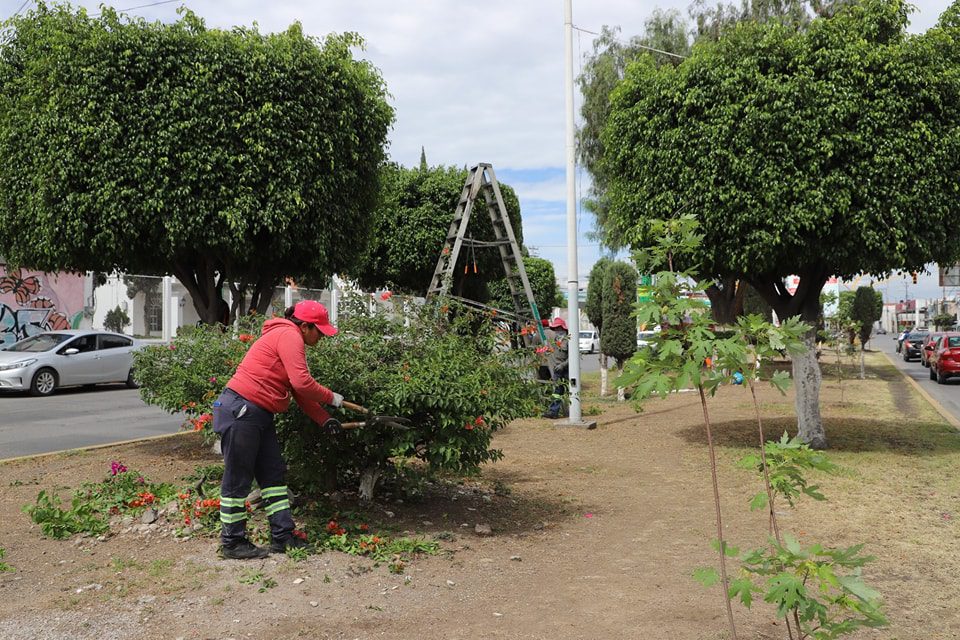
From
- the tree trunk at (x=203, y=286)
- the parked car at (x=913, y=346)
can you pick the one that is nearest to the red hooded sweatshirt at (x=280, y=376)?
the tree trunk at (x=203, y=286)

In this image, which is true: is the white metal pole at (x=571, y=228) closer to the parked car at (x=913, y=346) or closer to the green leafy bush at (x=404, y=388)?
the green leafy bush at (x=404, y=388)

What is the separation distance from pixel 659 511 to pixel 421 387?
2813 millimetres

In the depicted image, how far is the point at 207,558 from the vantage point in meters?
5.26

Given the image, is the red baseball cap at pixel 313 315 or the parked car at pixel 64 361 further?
the parked car at pixel 64 361

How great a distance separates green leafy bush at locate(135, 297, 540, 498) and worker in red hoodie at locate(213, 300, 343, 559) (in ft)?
1.30

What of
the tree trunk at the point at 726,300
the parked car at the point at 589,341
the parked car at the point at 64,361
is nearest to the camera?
the parked car at the point at 64,361

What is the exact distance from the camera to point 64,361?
729 inches

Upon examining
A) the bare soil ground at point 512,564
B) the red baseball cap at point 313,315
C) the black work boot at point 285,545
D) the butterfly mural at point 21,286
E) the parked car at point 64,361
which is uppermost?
the butterfly mural at point 21,286

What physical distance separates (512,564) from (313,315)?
2086mm

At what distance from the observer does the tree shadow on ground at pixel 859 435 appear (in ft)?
36.4

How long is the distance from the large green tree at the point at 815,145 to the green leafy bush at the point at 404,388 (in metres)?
4.05

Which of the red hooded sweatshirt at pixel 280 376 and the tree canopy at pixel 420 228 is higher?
the tree canopy at pixel 420 228

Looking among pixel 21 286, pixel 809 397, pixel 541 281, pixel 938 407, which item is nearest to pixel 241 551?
pixel 809 397

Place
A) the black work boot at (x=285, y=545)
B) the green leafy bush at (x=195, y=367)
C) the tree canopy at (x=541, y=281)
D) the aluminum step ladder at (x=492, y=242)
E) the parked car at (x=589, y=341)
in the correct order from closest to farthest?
the black work boot at (x=285, y=545) < the green leafy bush at (x=195, y=367) < the aluminum step ladder at (x=492, y=242) < the tree canopy at (x=541, y=281) < the parked car at (x=589, y=341)
